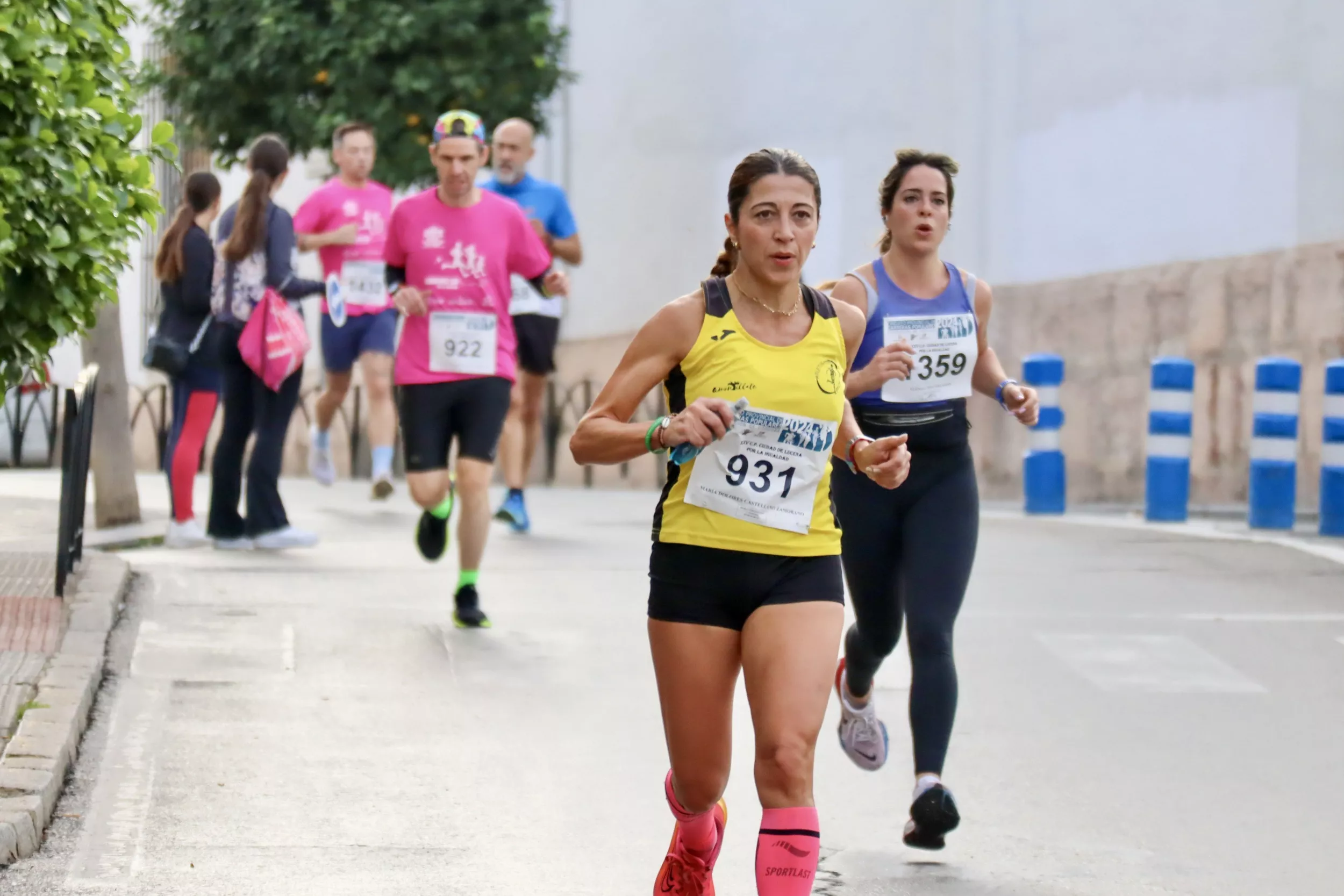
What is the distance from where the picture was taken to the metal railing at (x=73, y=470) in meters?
9.21

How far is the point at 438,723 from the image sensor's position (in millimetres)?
7605

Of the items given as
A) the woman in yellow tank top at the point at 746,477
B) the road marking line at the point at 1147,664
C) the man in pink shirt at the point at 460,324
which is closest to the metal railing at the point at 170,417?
the man in pink shirt at the point at 460,324

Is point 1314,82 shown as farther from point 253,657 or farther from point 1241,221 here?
point 253,657

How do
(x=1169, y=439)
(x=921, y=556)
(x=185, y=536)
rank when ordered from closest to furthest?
(x=921, y=556) → (x=185, y=536) → (x=1169, y=439)

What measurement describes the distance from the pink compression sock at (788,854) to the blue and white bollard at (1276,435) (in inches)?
386

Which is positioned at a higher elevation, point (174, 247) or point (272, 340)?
point (174, 247)

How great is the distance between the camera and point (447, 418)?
945cm

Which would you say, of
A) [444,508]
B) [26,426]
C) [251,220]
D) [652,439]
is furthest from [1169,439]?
[26,426]

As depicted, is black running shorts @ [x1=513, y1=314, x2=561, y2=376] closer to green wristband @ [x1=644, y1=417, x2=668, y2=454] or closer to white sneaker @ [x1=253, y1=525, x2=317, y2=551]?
white sneaker @ [x1=253, y1=525, x2=317, y2=551]

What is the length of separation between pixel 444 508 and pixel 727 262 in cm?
480

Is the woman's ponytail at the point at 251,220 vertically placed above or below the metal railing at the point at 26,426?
above

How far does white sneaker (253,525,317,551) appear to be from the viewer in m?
12.2

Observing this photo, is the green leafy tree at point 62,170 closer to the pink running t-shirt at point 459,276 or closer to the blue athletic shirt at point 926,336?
the pink running t-shirt at point 459,276

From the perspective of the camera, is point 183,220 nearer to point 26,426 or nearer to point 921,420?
point 921,420
